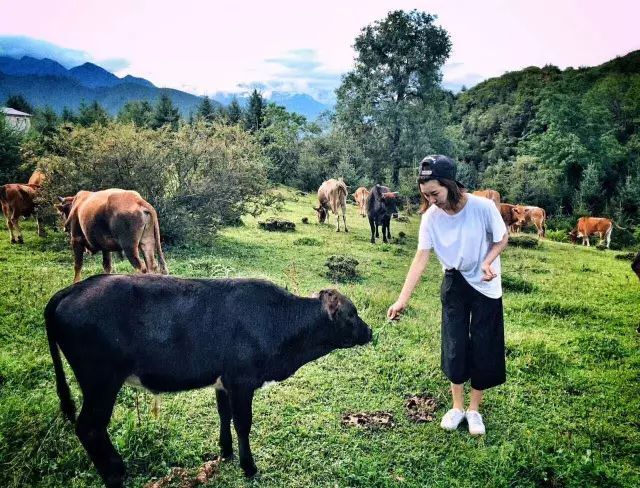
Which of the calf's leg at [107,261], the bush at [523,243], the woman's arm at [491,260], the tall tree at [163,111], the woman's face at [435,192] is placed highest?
the tall tree at [163,111]

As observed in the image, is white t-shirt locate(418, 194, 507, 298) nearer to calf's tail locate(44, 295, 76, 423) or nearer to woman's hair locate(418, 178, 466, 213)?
woman's hair locate(418, 178, 466, 213)

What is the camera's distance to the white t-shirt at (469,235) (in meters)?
4.23

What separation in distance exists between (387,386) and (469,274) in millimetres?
2009

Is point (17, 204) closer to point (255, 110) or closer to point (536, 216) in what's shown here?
point (536, 216)

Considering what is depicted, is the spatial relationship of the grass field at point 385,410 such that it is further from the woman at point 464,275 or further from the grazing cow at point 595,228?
the grazing cow at point 595,228

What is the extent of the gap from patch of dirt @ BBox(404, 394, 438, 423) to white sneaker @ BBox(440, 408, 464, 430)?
0.21 m

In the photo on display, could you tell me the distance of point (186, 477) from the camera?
388 centimetres

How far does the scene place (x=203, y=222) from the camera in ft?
43.5

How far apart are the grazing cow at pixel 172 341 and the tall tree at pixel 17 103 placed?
51.3 meters

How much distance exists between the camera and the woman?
411cm

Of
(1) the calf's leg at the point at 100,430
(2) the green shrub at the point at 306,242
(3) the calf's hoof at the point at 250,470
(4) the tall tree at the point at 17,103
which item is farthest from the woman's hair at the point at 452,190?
(4) the tall tree at the point at 17,103

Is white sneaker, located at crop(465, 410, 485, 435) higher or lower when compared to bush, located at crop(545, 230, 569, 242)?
higher

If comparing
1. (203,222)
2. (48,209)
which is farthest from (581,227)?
(48,209)

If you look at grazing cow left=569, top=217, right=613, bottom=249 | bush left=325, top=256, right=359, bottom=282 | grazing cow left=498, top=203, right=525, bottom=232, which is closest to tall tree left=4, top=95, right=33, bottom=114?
grazing cow left=498, top=203, right=525, bottom=232
